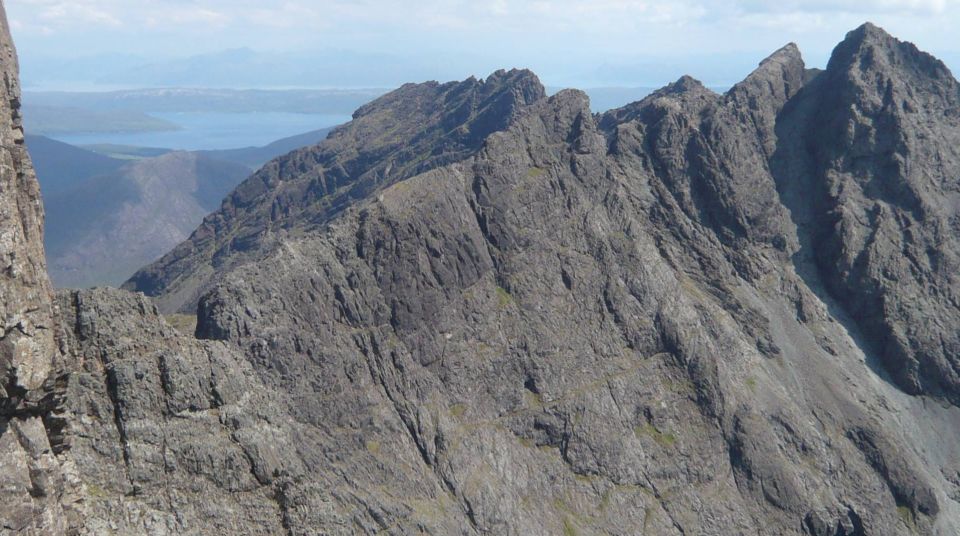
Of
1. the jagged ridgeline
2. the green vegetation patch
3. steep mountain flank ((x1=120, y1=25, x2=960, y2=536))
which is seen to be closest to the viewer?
the jagged ridgeline

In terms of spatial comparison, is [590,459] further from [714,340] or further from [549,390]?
[714,340]

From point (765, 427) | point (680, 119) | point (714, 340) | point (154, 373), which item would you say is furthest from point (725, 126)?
point (154, 373)

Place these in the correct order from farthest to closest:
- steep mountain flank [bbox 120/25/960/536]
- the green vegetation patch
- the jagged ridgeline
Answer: the green vegetation patch < steep mountain flank [bbox 120/25/960/536] < the jagged ridgeline

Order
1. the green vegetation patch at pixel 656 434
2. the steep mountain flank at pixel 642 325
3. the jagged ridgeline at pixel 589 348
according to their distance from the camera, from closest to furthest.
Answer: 1. the jagged ridgeline at pixel 589 348
2. the steep mountain flank at pixel 642 325
3. the green vegetation patch at pixel 656 434

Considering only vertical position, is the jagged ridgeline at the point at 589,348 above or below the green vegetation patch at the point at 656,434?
above

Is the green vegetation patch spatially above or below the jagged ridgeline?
below

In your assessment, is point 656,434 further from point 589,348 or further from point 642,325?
point 642,325

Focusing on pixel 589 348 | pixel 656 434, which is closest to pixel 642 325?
pixel 589 348

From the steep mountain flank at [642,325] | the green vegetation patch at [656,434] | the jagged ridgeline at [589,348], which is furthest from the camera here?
the green vegetation patch at [656,434]

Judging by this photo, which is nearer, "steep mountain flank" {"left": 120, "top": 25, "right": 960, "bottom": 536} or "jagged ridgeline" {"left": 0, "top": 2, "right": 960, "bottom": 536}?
"jagged ridgeline" {"left": 0, "top": 2, "right": 960, "bottom": 536}
